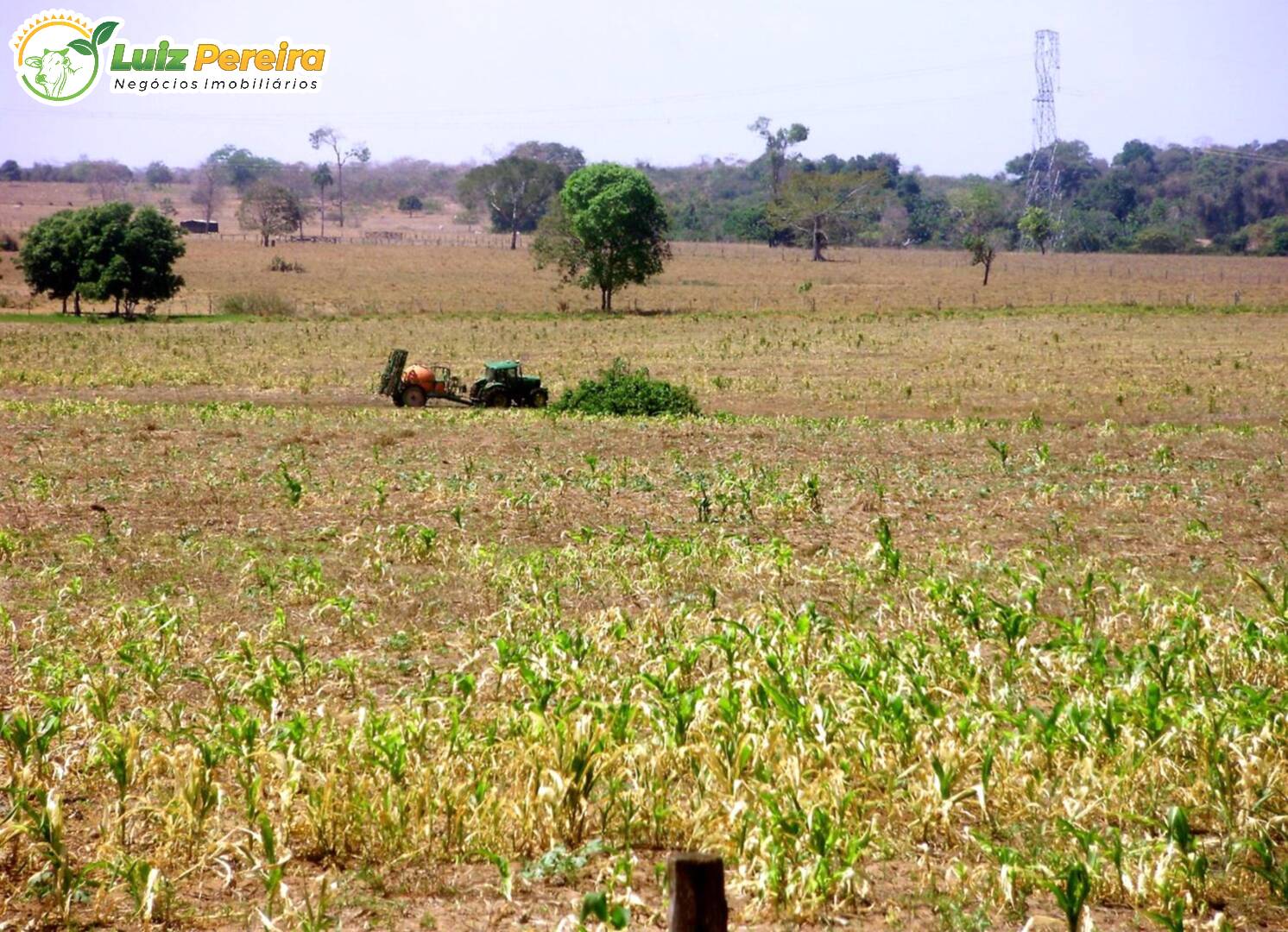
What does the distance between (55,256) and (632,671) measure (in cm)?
6101

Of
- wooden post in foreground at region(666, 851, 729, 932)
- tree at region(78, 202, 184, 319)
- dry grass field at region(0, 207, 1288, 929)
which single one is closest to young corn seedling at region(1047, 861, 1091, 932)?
dry grass field at region(0, 207, 1288, 929)

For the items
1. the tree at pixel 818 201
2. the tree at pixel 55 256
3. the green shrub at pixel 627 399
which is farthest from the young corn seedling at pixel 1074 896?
the tree at pixel 818 201

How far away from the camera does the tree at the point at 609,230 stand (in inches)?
2638

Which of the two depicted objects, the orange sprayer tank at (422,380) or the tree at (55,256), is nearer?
the orange sprayer tank at (422,380)

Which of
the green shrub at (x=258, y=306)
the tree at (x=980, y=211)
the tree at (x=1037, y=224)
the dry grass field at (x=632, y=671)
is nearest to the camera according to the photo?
the dry grass field at (x=632, y=671)

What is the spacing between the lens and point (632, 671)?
8727mm

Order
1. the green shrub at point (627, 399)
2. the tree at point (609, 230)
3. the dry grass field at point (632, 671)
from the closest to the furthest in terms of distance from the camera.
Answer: the dry grass field at point (632, 671), the green shrub at point (627, 399), the tree at point (609, 230)

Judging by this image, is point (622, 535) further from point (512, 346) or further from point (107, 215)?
point (107, 215)

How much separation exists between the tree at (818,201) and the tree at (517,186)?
101 ft

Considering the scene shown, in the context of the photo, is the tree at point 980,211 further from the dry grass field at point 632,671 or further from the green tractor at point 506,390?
the dry grass field at point 632,671

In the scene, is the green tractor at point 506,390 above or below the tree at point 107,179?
below

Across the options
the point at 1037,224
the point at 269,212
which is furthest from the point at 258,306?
the point at 1037,224

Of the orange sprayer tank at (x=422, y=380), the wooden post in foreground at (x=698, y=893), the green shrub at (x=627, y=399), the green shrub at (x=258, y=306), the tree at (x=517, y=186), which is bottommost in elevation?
the wooden post in foreground at (x=698, y=893)

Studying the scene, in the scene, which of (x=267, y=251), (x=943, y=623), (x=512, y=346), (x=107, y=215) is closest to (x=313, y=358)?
(x=512, y=346)
